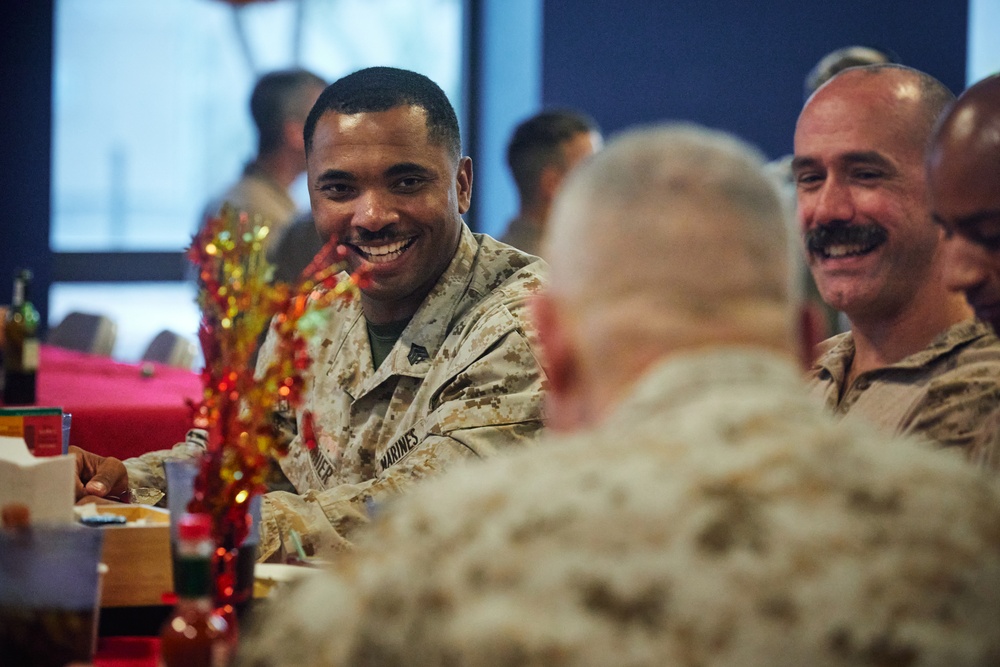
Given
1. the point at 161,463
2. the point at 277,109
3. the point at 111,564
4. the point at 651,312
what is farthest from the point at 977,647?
the point at 277,109

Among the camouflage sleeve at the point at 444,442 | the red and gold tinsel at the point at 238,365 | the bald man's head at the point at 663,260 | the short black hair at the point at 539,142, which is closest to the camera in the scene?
the bald man's head at the point at 663,260

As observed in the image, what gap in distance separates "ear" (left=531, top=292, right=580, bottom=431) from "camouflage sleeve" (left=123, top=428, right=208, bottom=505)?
1247mm

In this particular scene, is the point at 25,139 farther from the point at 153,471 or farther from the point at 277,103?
the point at 153,471

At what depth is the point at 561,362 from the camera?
3.57ft

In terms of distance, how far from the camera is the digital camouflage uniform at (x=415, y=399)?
2.09 metres

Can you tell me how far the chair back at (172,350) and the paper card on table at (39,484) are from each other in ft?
11.0

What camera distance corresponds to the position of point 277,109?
17.6ft

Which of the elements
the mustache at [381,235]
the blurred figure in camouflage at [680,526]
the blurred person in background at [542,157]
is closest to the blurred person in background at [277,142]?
the blurred person in background at [542,157]

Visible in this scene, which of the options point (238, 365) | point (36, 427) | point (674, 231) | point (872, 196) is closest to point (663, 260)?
point (674, 231)

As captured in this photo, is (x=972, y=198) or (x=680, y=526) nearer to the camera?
(x=680, y=526)

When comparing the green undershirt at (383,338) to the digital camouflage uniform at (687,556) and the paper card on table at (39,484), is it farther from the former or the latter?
the digital camouflage uniform at (687,556)

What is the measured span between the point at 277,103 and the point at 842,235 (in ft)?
11.5

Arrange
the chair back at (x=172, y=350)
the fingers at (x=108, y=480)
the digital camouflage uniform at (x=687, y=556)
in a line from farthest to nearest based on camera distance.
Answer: the chair back at (x=172, y=350), the fingers at (x=108, y=480), the digital camouflage uniform at (x=687, y=556)

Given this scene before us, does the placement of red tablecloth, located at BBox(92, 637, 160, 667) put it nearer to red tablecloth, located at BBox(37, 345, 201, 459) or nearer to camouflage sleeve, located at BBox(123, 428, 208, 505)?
camouflage sleeve, located at BBox(123, 428, 208, 505)
